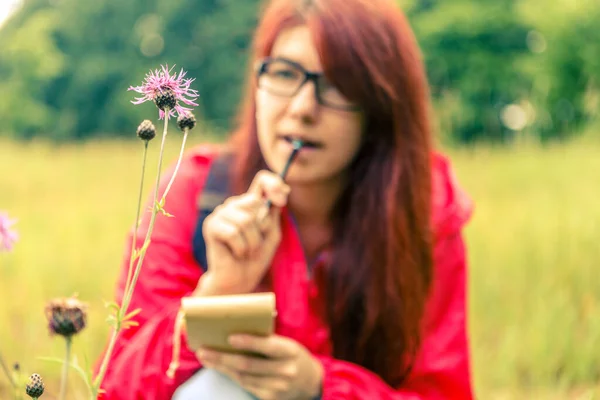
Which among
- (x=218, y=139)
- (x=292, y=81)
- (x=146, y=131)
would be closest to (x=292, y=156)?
(x=292, y=81)

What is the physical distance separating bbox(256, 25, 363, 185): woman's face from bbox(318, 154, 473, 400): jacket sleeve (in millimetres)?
318

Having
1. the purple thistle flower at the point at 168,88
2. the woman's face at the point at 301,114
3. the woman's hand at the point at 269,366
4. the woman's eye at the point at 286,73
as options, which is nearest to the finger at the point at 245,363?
the woman's hand at the point at 269,366

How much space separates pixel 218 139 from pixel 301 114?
435 centimetres

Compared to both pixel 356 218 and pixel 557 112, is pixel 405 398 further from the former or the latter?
pixel 557 112

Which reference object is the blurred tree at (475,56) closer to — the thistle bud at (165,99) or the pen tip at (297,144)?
the pen tip at (297,144)

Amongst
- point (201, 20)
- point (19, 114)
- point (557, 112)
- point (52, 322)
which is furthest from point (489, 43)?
point (52, 322)

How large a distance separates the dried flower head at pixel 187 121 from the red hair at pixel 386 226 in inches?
28.4

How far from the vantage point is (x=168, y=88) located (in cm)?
37

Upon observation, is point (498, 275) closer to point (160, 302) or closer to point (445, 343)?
point (445, 343)

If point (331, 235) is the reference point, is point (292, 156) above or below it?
above

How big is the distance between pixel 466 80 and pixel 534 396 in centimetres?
1055

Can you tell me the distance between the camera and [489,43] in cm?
1199

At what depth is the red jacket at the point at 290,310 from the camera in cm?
97

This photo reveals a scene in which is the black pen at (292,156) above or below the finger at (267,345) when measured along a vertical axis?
above
